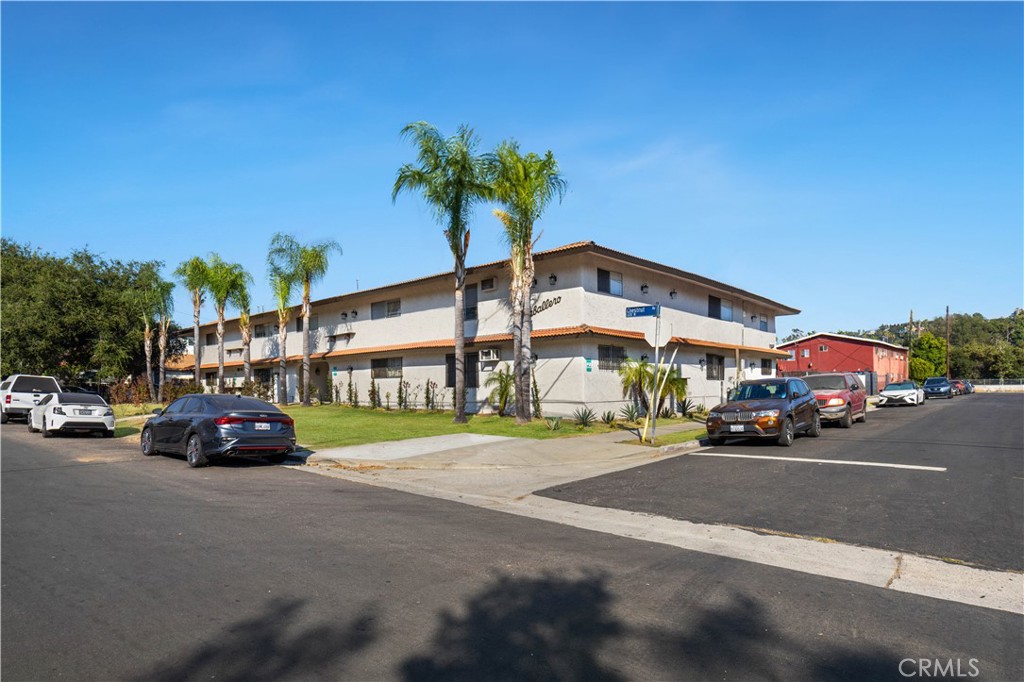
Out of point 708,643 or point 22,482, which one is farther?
point 22,482

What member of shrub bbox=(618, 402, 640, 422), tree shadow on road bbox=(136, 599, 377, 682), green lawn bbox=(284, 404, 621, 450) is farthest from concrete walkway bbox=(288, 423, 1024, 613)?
shrub bbox=(618, 402, 640, 422)

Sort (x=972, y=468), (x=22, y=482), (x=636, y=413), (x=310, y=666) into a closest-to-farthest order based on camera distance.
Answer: (x=310, y=666), (x=22, y=482), (x=972, y=468), (x=636, y=413)

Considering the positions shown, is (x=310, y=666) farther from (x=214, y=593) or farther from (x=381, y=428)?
(x=381, y=428)

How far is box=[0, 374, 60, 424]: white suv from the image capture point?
23.8 m

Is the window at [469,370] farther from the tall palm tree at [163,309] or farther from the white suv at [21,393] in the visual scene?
the tall palm tree at [163,309]

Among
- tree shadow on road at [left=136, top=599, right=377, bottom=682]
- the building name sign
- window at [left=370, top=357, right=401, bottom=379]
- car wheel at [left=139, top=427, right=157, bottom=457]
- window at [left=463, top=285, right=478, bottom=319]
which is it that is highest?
window at [left=463, top=285, right=478, bottom=319]

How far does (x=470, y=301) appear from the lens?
2603cm

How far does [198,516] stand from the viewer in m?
7.55

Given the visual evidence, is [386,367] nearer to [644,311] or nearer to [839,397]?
[644,311]

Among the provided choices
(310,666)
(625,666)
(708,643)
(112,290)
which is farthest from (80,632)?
(112,290)

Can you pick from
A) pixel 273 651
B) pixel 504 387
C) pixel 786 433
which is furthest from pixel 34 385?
pixel 786 433

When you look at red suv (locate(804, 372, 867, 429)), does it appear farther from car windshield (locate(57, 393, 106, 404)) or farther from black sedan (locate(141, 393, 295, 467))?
car windshield (locate(57, 393, 106, 404))

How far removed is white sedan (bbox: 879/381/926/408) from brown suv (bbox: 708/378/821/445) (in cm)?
2332

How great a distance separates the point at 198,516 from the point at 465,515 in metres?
3.31
